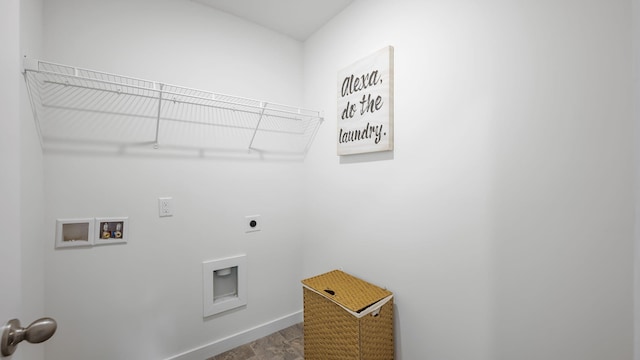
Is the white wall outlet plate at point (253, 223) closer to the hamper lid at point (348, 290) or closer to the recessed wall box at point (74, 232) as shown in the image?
the hamper lid at point (348, 290)

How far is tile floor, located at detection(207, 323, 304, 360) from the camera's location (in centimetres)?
161

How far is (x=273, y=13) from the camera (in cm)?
168

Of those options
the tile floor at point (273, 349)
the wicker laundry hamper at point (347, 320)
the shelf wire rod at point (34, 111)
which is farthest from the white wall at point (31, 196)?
the wicker laundry hamper at point (347, 320)

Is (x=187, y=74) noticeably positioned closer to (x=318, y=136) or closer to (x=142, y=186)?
(x=142, y=186)

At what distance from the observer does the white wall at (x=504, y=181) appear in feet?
2.43

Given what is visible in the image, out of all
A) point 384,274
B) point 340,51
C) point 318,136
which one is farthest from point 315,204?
point 340,51

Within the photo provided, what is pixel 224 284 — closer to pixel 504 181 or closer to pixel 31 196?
pixel 31 196

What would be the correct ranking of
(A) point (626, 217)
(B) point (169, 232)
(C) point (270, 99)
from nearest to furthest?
(A) point (626, 217) < (B) point (169, 232) < (C) point (270, 99)

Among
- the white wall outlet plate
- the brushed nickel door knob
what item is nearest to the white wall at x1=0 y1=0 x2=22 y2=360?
the brushed nickel door knob

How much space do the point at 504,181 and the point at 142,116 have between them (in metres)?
1.85

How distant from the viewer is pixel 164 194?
1.46 m

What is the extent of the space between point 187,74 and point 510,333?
6.96 feet

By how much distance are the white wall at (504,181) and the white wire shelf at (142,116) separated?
0.81 m

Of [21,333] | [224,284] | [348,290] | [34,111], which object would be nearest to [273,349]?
[224,284]
